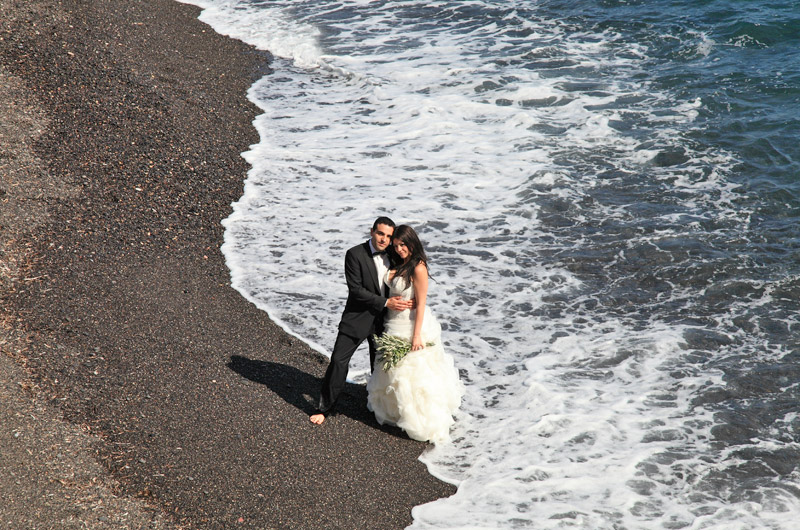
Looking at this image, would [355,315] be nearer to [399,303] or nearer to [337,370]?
[399,303]

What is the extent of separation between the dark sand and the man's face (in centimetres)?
202

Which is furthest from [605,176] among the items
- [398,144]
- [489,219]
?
[398,144]

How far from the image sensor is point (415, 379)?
731 cm

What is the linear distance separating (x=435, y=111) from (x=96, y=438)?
1204 cm

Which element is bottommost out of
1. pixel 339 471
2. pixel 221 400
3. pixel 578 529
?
pixel 578 529

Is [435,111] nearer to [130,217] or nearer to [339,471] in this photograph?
[130,217]

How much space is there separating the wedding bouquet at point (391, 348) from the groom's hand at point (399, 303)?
13.1 inches

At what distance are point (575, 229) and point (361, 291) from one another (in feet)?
20.1

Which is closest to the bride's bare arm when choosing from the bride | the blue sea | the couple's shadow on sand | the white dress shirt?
the bride

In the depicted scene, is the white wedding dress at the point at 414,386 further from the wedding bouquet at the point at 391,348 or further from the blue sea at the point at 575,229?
the blue sea at the point at 575,229

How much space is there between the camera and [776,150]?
45.8 feet

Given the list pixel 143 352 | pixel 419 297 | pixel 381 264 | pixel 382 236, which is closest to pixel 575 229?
pixel 419 297

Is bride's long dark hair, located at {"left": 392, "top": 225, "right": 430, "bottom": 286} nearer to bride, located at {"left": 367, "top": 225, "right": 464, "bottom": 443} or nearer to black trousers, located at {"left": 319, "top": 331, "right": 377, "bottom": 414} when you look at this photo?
bride, located at {"left": 367, "top": 225, "right": 464, "bottom": 443}

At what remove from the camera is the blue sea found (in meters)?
7.34
